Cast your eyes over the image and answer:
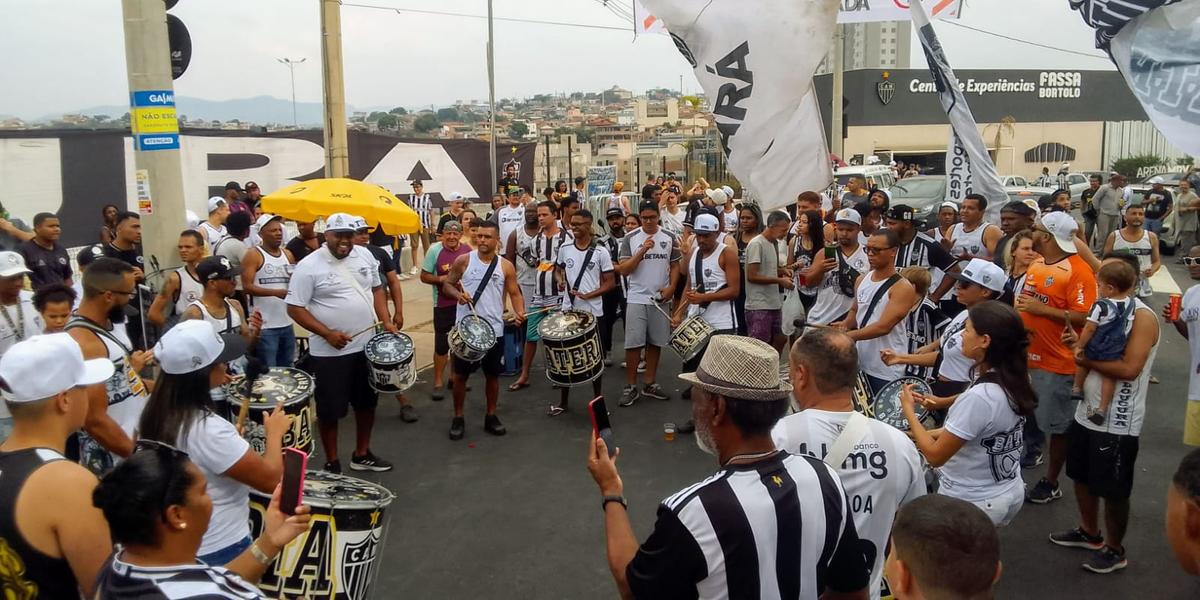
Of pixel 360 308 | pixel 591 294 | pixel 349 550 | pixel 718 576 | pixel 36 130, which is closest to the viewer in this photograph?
pixel 718 576

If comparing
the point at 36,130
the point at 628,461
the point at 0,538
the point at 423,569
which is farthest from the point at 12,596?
the point at 36,130

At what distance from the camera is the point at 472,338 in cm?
741

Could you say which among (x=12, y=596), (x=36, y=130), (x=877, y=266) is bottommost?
(x=12, y=596)

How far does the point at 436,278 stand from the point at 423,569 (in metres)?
4.06

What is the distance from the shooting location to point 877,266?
19.4 ft

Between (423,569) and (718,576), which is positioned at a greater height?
(718,576)

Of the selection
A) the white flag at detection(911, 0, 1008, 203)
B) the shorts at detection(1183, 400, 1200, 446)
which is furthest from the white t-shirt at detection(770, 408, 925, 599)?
the white flag at detection(911, 0, 1008, 203)

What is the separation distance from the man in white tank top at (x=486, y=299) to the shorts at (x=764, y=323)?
2291 millimetres

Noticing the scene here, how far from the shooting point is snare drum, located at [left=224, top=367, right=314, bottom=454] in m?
5.18

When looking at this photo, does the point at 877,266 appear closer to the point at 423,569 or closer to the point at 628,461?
the point at 628,461

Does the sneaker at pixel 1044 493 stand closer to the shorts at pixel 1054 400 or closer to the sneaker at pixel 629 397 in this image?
the shorts at pixel 1054 400

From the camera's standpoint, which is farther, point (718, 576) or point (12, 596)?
point (12, 596)

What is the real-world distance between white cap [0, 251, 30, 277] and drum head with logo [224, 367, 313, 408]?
144 cm

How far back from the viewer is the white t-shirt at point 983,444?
3.70 meters
